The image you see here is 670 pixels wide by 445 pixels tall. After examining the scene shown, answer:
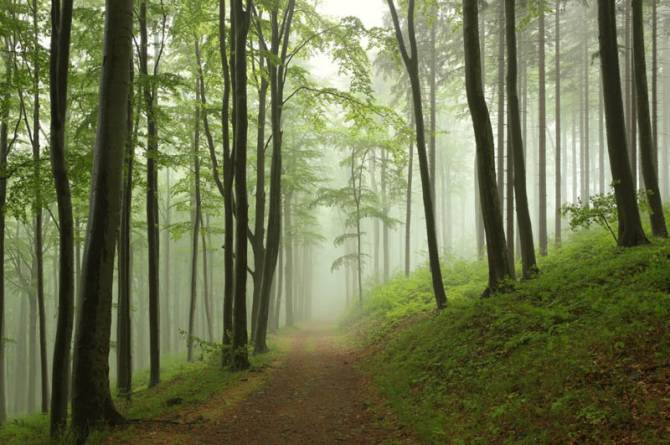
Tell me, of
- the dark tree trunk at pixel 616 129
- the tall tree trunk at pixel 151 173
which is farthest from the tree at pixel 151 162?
the dark tree trunk at pixel 616 129

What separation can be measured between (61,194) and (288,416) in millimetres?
6004

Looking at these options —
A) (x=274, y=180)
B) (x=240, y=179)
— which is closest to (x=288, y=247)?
(x=274, y=180)

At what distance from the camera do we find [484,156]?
34.4ft

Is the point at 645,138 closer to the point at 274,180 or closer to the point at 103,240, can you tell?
the point at 274,180

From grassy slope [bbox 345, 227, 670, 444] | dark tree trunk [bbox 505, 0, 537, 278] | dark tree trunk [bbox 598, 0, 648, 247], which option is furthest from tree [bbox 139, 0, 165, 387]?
dark tree trunk [bbox 598, 0, 648, 247]

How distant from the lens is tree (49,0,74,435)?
7.93 m

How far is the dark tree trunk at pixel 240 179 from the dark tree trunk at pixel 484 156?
5.71 metres

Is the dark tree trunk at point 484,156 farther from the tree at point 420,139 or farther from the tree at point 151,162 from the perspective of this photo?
the tree at point 151,162

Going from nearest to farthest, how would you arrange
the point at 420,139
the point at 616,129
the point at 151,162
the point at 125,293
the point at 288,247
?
the point at 616,129 → the point at 125,293 → the point at 151,162 → the point at 420,139 → the point at 288,247

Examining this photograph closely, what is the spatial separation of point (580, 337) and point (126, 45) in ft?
27.7

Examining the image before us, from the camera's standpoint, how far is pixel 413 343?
10938 millimetres

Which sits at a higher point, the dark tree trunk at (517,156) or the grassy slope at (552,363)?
the dark tree trunk at (517,156)

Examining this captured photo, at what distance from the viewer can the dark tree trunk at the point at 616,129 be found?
9.64m

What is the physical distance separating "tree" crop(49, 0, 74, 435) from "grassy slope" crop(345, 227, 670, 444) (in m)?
A: 6.24
